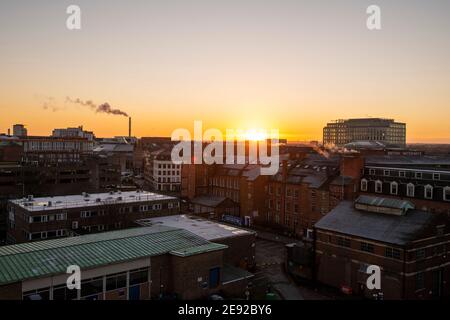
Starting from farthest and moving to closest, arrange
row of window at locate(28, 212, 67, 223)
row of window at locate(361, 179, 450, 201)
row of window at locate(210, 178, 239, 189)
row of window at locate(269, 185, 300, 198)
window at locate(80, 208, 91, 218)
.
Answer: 1. row of window at locate(210, 178, 239, 189)
2. row of window at locate(269, 185, 300, 198)
3. window at locate(80, 208, 91, 218)
4. row of window at locate(361, 179, 450, 201)
5. row of window at locate(28, 212, 67, 223)

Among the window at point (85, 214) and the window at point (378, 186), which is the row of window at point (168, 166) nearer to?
the window at point (85, 214)

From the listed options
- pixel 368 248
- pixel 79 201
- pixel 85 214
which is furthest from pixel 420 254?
pixel 79 201

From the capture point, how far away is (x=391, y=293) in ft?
111

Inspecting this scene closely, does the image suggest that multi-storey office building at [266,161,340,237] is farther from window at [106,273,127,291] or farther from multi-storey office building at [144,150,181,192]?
multi-storey office building at [144,150,181,192]

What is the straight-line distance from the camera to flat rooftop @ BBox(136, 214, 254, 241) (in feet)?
142

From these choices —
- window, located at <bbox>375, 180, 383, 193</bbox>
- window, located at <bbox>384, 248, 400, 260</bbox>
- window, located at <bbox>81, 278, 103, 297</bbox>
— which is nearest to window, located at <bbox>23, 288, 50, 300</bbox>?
window, located at <bbox>81, 278, 103, 297</bbox>

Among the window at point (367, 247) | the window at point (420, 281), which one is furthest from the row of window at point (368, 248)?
the window at point (420, 281)

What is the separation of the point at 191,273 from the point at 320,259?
50.3ft

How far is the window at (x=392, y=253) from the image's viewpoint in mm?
33312

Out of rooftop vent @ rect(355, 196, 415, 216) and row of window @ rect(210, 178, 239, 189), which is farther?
row of window @ rect(210, 178, 239, 189)

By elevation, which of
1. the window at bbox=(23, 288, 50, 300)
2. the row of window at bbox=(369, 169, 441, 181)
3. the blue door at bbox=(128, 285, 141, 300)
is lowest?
the blue door at bbox=(128, 285, 141, 300)

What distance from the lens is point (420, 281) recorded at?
3400cm
